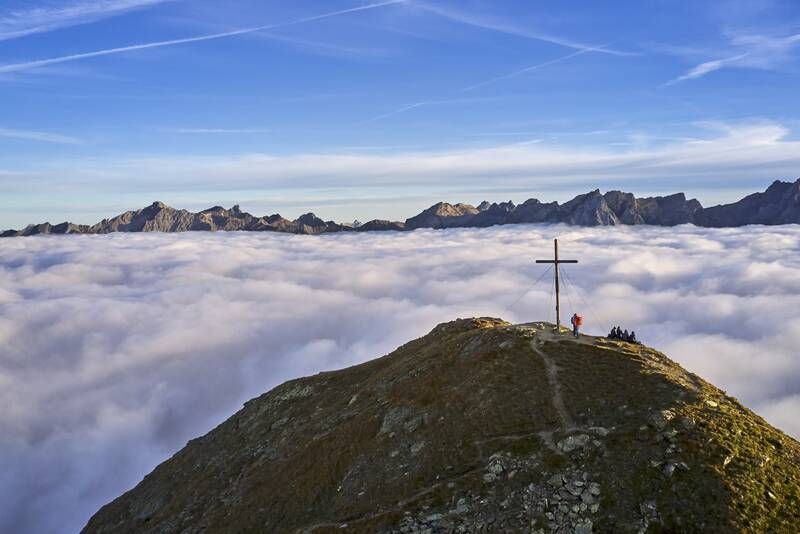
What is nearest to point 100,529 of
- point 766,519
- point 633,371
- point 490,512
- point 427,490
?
point 427,490

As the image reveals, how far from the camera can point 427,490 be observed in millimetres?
31094

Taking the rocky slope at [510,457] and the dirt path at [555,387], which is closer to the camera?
the rocky slope at [510,457]

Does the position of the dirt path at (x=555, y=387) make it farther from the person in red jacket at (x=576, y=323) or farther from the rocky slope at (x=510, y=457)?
the person in red jacket at (x=576, y=323)

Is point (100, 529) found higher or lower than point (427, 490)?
lower

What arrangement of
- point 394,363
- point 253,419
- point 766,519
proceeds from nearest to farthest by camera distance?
point 766,519 → point 394,363 → point 253,419

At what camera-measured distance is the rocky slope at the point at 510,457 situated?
25.9 meters

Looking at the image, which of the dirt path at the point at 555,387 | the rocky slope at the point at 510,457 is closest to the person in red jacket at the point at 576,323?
the rocky slope at the point at 510,457

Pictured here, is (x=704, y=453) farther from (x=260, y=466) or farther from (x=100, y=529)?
(x=100, y=529)

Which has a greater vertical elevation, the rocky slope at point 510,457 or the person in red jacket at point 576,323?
the person in red jacket at point 576,323

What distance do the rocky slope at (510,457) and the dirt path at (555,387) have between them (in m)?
0.14

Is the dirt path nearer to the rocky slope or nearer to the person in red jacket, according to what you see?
the rocky slope

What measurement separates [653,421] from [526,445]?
7.33 m

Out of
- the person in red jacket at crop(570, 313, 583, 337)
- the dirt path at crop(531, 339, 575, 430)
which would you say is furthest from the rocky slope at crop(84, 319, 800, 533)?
the person in red jacket at crop(570, 313, 583, 337)

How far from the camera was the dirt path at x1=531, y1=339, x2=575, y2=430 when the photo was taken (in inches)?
1298
